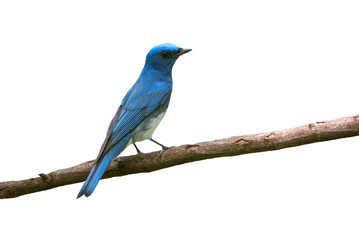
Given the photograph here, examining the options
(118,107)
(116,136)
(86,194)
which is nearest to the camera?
(86,194)

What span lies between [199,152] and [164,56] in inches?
47.0

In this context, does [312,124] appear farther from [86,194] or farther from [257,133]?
[86,194]

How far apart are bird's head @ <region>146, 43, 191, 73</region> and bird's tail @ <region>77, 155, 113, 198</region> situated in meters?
1.24

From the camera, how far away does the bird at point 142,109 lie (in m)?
4.85

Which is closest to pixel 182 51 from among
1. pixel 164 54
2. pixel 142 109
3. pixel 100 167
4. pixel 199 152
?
pixel 164 54

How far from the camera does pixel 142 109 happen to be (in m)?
5.06

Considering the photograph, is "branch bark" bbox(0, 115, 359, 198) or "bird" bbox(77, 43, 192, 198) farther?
"bird" bbox(77, 43, 192, 198)

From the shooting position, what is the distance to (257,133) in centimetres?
483

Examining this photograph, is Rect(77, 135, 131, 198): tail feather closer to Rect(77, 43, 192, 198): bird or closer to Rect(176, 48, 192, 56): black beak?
Rect(77, 43, 192, 198): bird

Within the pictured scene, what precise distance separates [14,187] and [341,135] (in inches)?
141

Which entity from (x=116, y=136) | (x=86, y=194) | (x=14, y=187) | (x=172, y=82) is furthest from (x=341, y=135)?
(x=14, y=187)

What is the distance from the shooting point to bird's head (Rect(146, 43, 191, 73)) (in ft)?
17.0

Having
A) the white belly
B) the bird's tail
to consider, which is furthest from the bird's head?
the bird's tail

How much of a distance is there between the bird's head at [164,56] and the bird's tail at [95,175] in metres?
1.24
